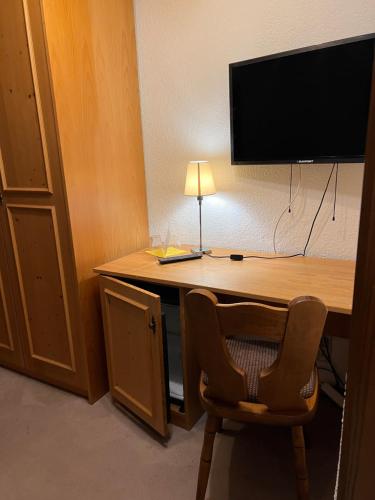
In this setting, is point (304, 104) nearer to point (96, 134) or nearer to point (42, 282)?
point (96, 134)

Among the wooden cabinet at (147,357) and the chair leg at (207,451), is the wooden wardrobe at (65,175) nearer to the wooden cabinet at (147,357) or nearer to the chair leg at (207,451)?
the wooden cabinet at (147,357)

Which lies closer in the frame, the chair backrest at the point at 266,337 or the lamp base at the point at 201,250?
the chair backrest at the point at 266,337

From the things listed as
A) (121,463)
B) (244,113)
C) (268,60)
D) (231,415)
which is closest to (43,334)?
(121,463)

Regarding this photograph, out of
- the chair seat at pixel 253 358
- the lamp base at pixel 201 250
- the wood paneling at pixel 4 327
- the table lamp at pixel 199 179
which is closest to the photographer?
the chair seat at pixel 253 358

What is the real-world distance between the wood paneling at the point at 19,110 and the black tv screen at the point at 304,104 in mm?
913

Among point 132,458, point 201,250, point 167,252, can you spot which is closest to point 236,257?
point 201,250

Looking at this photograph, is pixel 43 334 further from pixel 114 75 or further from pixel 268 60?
pixel 268 60

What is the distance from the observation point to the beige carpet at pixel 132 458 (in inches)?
53.4

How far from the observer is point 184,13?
1.78m

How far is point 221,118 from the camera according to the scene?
1813 millimetres

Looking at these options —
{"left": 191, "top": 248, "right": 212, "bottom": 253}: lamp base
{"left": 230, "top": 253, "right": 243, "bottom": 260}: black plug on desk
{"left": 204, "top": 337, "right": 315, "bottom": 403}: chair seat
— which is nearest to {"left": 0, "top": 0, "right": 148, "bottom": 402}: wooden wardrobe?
{"left": 191, "top": 248, "right": 212, "bottom": 253}: lamp base

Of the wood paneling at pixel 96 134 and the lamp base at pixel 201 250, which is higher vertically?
the wood paneling at pixel 96 134

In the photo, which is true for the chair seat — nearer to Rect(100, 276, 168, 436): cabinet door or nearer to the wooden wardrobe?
Rect(100, 276, 168, 436): cabinet door

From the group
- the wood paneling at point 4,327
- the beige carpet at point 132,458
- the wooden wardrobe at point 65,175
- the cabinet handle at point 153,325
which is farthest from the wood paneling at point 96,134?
the wood paneling at point 4,327
